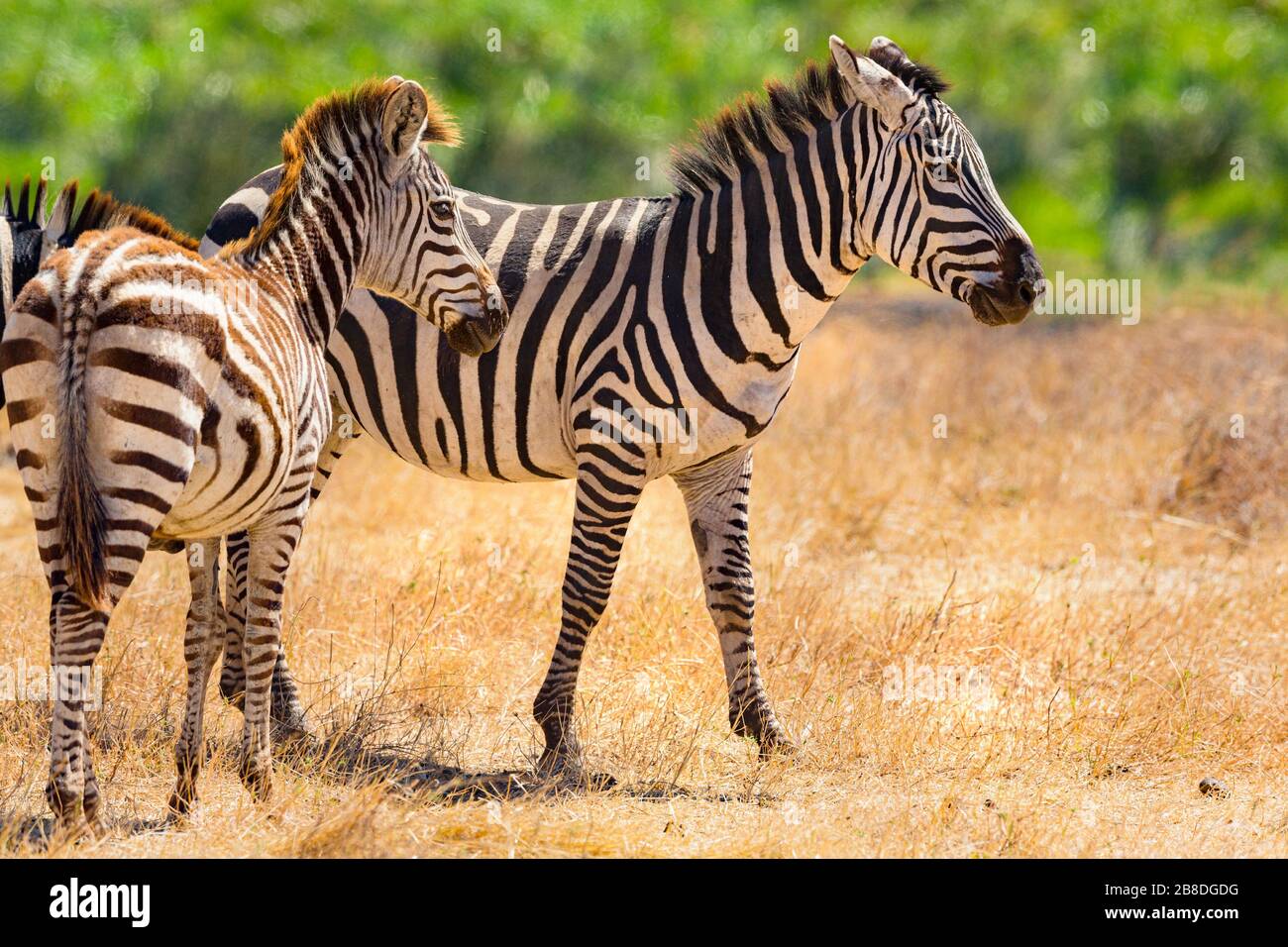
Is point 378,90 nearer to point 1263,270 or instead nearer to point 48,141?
point 48,141

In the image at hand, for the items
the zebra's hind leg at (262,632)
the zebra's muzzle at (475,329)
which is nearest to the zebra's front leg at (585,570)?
the zebra's muzzle at (475,329)

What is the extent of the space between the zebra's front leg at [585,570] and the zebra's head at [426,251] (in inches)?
27.0

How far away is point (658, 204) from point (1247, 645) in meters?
3.56

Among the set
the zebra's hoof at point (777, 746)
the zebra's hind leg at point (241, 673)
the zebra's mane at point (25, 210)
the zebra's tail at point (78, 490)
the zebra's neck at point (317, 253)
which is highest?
the zebra's mane at point (25, 210)

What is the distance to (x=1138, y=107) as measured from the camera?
23.5 metres

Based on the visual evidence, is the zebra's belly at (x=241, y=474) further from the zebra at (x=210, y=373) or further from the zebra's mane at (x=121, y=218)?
the zebra's mane at (x=121, y=218)

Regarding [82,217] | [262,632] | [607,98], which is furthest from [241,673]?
[607,98]

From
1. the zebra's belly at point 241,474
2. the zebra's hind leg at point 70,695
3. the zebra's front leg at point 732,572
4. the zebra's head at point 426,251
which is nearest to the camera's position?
the zebra's hind leg at point 70,695

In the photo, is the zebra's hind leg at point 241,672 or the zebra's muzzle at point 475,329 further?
the zebra's hind leg at point 241,672

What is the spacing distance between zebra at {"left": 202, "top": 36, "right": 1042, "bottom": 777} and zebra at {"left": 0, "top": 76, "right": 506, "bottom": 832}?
2.05 feet

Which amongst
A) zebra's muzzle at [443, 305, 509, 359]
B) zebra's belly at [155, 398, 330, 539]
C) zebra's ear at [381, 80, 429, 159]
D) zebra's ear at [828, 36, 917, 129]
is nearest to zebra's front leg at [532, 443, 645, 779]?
zebra's muzzle at [443, 305, 509, 359]

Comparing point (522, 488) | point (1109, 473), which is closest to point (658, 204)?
point (522, 488)

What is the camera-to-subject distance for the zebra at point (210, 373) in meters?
4.25

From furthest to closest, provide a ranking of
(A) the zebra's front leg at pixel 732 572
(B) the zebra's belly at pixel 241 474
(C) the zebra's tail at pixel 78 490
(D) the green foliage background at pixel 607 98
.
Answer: (D) the green foliage background at pixel 607 98 → (A) the zebra's front leg at pixel 732 572 → (B) the zebra's belly at pixel 241 474 → (C) the zebra's tail at pixel 78 490
